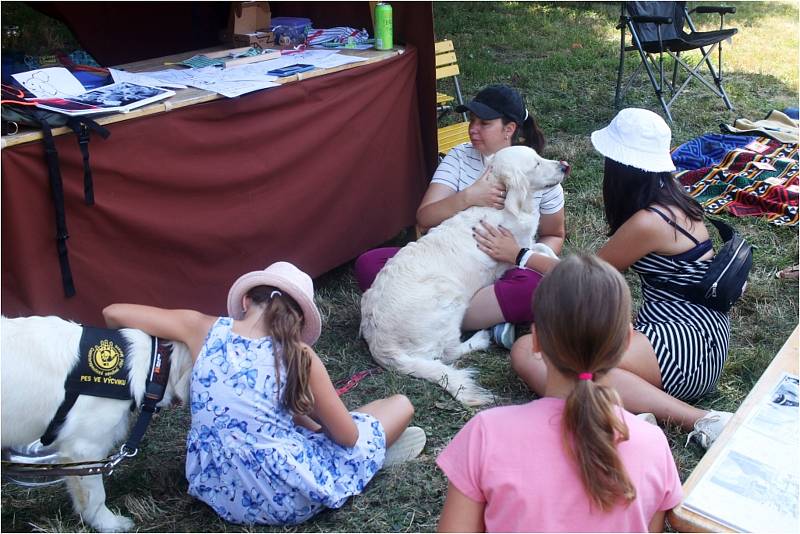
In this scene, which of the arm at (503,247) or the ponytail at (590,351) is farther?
the arm at (503,247)

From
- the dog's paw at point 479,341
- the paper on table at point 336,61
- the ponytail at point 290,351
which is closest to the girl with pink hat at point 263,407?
the ponytail at point 290,351

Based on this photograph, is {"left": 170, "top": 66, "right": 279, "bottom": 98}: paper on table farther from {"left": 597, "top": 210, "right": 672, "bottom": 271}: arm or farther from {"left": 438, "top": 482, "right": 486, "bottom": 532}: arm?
{"left": 438, "top": 482, "right": 486, "bottom": 532}: arm

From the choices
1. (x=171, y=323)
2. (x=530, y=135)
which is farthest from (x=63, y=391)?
(x=530, y=135)

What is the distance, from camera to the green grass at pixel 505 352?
267cm

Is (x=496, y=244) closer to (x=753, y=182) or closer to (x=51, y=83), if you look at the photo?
(x=51, y=83)

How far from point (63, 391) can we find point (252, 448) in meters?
0.58

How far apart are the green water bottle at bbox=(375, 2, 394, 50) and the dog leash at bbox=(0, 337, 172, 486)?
9.25 ft

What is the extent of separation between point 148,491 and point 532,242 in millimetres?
2229

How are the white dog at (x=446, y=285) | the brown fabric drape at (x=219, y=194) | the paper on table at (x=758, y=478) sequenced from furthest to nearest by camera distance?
the white dog at (x=446, y=285) → the brown fabric drape at (x=219, y=194) → the paper on table at (x=758, y=478)

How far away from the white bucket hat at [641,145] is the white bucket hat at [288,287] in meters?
1.41

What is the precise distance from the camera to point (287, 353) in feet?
7.40

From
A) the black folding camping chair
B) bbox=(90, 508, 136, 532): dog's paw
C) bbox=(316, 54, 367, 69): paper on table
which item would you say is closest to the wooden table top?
bbox=(316, 54, 367, 69): paper on table

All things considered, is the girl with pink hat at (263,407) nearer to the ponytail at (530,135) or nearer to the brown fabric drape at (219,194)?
the brown fabric drape at (219,194)

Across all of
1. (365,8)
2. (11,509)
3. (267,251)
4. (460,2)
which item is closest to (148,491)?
(11,509)
